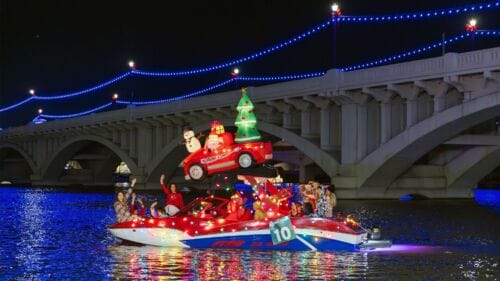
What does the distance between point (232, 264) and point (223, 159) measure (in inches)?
172

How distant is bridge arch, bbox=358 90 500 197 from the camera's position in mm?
40875

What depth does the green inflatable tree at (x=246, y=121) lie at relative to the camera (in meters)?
25.0

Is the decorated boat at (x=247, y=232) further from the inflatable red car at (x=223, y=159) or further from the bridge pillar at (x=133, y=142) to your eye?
the bridge pillar at (x=133, y=142)

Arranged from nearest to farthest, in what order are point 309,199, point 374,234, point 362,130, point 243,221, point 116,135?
point 243,221, point 374,234, point 309,199, point 362,130, point 116,135

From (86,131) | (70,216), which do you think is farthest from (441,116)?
(86,131)

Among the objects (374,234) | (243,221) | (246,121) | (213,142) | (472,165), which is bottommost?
(374,234)

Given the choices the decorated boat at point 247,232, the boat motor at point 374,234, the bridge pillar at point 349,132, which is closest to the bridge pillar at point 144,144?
the bridge pillar at point 349,132

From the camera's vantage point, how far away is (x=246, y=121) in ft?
82.6

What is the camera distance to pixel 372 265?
21.9 metres

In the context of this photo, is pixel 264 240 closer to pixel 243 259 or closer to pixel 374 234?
pixel 243 259

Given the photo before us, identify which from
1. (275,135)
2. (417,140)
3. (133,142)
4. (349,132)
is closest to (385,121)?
(349,132)

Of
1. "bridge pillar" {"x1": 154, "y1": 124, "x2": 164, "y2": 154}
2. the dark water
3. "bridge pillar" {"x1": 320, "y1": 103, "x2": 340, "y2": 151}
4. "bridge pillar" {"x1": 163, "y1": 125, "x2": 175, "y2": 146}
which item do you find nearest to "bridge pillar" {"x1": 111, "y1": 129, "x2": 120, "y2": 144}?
"bridge pillar" {"x1": 154, "y1": 124, "x2": 164, "y2": 154}

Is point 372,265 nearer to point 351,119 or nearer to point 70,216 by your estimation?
point 70,216

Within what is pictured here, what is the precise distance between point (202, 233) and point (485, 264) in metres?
8.37
